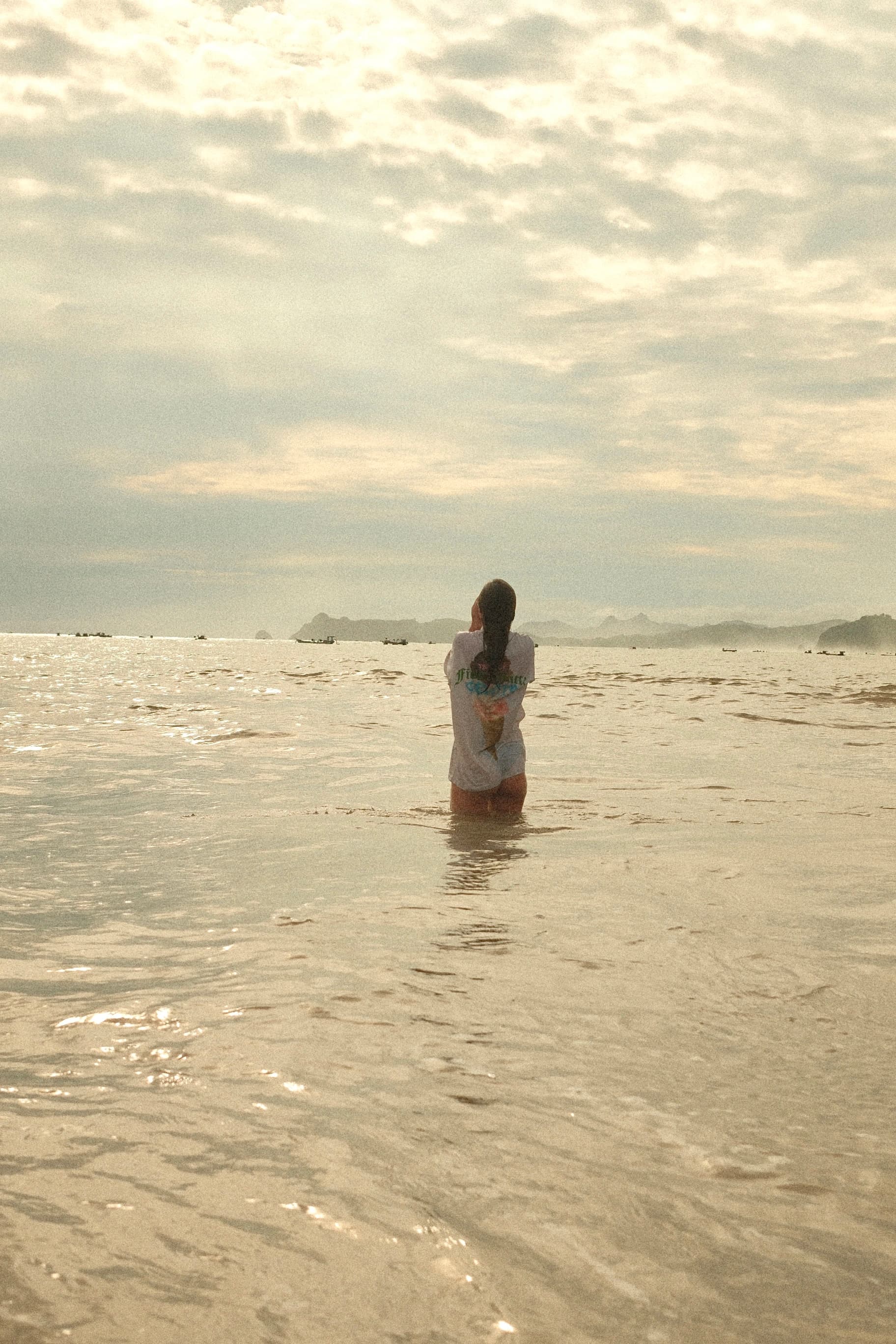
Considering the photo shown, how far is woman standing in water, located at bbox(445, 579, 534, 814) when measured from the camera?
7.41 m

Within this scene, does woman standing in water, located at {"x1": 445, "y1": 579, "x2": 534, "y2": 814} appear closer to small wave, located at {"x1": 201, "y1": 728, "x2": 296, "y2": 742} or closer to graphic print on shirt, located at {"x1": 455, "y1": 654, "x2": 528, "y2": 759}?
graphic print on shirt, located at {"x1": 455, "y1": 654, "x2": 528, "y2": 759}

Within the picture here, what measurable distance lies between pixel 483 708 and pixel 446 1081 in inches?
190

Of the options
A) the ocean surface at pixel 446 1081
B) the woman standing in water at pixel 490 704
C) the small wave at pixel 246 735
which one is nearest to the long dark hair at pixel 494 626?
the woman standing in water at pixel 490 704

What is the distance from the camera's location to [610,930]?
4.56m

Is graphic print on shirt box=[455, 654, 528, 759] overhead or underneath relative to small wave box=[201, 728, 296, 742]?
overhead

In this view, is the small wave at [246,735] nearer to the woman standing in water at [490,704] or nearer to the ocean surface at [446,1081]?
the ocean surface at [446,1081]

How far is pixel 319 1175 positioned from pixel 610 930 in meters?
2.44

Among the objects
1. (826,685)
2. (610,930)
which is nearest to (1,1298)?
(610,930)

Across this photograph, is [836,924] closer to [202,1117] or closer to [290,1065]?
[290,1065]

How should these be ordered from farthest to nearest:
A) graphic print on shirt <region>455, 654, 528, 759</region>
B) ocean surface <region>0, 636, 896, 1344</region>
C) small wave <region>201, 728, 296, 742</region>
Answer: small wave <region>201, 728, 296, 742</region> < graphic print on shirt <region>455, 654, 528, 759</region> < ocean surface <region>0, 636, 896, 1344</region>

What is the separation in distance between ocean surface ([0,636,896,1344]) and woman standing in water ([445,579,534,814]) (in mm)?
337

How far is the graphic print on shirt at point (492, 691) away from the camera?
7547mm

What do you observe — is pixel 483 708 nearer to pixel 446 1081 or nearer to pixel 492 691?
pixel 492 691

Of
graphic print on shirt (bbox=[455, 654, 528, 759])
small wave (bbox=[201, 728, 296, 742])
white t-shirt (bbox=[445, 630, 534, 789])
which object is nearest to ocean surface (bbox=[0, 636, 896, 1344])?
white t-shirt (bbox=[445, 630, 534, 789])
